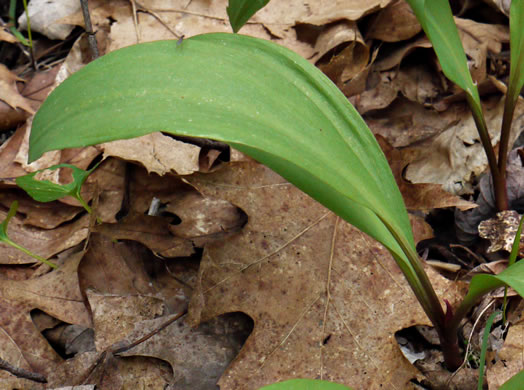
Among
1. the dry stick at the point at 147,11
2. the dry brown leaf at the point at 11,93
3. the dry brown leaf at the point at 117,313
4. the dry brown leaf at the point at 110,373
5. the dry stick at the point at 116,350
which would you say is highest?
the dry stick at the point at 147,11

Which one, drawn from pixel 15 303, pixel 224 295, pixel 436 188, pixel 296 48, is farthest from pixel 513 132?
pixel 15 303

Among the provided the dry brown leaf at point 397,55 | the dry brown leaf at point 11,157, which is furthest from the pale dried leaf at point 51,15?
the dry brown leaf at point 397,55

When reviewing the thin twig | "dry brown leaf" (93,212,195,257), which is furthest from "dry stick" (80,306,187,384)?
"dry brown leaf" (93,212,195,257)

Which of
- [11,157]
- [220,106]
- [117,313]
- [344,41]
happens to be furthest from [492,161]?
[11,157]

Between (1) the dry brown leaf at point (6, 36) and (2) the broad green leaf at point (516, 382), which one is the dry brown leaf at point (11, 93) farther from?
(2) the broad green leaf at point (516, 382)

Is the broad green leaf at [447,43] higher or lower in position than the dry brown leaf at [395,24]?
higher

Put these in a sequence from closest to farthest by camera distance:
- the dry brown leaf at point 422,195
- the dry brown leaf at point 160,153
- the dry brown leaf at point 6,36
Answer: the dry brown leaf at point 422,195 → the dry brown leaf at point 160,153 → the dry brown leaf at point 6,36

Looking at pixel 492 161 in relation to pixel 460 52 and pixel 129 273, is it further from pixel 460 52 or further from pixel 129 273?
pixel 129 273

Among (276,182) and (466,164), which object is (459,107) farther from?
(276,182)

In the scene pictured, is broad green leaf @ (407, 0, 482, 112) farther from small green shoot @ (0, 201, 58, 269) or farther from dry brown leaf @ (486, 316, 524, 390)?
small green shoot @ (0, 201, 58, 269)
